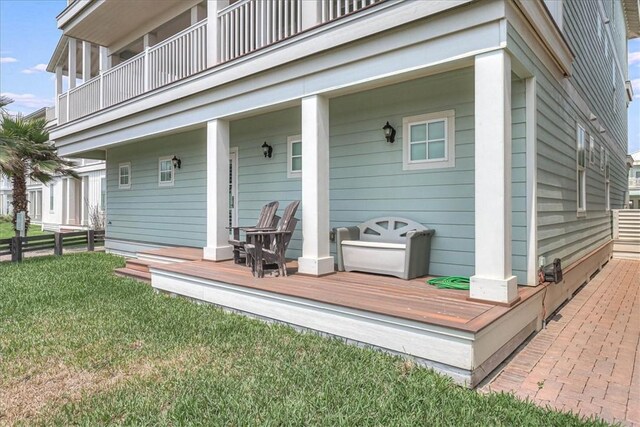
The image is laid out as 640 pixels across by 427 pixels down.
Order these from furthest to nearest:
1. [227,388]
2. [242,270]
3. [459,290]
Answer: [242,270]
[459,290]
[227,388]

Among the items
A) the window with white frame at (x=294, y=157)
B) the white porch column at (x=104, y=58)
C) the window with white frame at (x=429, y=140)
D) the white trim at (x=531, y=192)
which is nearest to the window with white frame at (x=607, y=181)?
the white trim at (x=531, y=192)

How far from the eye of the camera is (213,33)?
6.01 meters

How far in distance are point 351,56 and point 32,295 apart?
527 cm

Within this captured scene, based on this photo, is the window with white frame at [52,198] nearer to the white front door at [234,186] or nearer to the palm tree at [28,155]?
the palm tree at [28,155]

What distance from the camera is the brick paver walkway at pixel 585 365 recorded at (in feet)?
8.53

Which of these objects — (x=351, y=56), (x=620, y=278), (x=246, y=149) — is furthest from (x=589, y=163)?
(x=246, y=149)

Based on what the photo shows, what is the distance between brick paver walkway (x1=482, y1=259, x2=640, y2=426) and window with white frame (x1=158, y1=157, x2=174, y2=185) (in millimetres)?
7647

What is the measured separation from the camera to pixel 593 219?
746 centimetres

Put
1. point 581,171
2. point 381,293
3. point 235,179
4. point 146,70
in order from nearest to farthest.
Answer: point 381,293
point 581,171
point 235,179
point 146,70

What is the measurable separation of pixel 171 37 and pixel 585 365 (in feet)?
25.1

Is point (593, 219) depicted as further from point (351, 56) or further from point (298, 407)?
point (298, 407)

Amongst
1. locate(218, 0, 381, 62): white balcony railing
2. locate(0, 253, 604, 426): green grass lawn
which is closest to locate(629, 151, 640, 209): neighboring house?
locate(218, 0, 381, 62): white balcony railing

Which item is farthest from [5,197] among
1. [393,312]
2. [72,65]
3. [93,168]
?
[393,312]

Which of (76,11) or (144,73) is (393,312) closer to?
(144,73)
